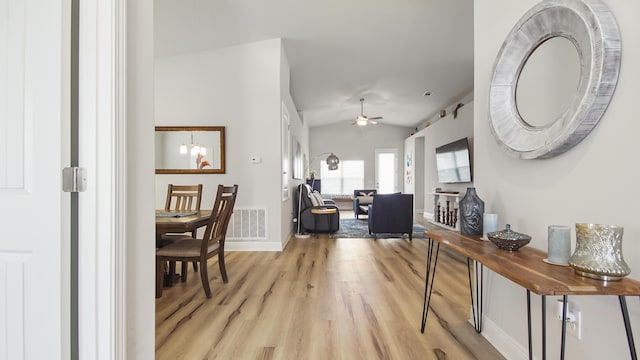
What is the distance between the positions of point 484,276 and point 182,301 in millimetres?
2274

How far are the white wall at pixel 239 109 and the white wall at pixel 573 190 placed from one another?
9.43 feet

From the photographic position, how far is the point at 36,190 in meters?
0.93

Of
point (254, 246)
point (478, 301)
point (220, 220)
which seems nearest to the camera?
point (478, 301)

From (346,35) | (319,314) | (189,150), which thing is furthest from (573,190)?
(189,150)

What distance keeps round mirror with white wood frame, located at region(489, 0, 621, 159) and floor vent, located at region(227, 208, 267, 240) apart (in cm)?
320

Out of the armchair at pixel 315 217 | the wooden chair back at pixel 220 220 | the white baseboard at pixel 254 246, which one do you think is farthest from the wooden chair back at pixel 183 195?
the armchair at pixel 315 217

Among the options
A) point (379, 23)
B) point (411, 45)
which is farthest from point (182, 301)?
point (411, 45)

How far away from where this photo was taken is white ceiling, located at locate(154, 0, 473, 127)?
338 centimetres

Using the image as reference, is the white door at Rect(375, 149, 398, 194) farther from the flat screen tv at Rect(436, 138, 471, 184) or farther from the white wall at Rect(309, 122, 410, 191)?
the flat screen tv at Rect(436, 138, 471, 184)

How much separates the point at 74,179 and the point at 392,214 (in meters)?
4.50

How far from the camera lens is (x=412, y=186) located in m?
9.29

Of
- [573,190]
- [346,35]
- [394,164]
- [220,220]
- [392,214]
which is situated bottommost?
[392,214]

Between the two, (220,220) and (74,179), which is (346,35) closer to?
(220,220)

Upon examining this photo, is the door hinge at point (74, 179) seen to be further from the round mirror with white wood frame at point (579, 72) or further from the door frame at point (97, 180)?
the round mirror with white wood frame at point (579, 72)
